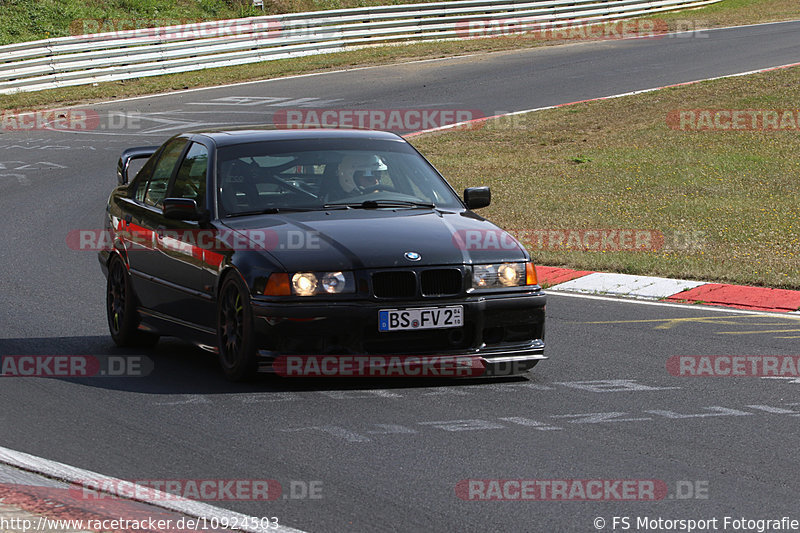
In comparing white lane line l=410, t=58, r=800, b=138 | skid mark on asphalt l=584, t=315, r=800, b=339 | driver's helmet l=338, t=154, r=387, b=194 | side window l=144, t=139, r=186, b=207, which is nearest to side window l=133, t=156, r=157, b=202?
side window l=144, t=139, r=186, b=207

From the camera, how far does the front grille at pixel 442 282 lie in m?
7.36

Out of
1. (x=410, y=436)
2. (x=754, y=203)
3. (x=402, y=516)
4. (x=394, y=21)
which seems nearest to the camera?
(x=402, y=516)

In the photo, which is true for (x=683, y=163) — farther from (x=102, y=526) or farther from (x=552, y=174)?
(x=102, y=526)

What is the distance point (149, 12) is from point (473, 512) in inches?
1302

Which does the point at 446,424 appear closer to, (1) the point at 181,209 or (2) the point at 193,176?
(1) the point at 181,209

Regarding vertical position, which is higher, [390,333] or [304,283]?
[304,283]

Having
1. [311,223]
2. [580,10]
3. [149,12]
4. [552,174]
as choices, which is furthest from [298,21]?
[311,223]

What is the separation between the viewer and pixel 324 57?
33.1m

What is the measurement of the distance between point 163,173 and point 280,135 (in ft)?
3.40

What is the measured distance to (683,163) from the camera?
63.6 ft

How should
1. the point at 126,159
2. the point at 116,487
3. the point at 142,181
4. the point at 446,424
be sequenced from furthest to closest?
the point at 126,159 < the point at 142,181 < the point at 446,424 < the point at 116,487

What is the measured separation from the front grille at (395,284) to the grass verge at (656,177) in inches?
197

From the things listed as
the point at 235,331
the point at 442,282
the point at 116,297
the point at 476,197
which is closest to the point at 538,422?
the point at 442,282

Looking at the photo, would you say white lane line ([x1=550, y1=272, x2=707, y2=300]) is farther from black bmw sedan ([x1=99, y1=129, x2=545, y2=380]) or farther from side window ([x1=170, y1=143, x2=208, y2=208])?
side window ([x1=170, y1=143, x2=208, y2=208])
